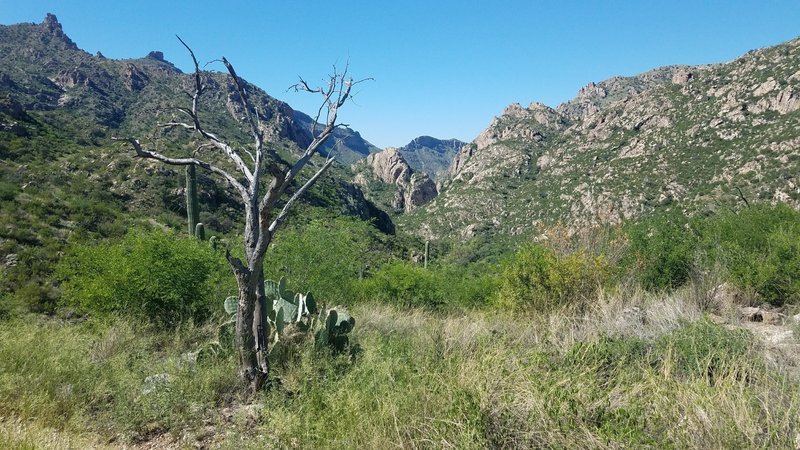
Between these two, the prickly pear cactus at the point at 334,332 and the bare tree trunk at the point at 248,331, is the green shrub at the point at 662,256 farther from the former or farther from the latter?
the bare tree trunk at the point at 248,331

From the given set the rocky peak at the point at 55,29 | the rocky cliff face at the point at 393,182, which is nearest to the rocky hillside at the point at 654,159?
the rocky cliff face at the point at 393,182

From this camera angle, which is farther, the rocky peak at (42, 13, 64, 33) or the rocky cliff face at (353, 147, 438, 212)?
the rocky cliff face at (353, 147, 438, 212)

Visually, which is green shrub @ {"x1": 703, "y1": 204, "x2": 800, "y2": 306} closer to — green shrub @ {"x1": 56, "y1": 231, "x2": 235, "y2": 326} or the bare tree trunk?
the bare tree trunk

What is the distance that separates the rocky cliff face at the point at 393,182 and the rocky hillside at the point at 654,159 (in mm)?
22384

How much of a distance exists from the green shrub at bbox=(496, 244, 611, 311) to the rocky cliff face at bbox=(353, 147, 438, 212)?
105043mm

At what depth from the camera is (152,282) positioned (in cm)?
807

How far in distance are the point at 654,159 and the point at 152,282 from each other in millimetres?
60819

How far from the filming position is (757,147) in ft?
148

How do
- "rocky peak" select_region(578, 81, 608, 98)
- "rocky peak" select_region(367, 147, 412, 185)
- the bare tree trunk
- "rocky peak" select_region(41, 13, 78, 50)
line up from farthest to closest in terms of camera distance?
1. "rocky peak" select_region(578, 81, 608, 98)
2. "rocky peak" select_region(367, 147, 412, 185)
3. "rocky peak" select_region(41, 13, 78, 50)
4. the bare tree trunk

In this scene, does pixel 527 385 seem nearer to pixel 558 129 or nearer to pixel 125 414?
pixel 125 414

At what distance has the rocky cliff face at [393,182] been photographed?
388 ft

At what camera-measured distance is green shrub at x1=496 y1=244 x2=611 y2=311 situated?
28.5ft

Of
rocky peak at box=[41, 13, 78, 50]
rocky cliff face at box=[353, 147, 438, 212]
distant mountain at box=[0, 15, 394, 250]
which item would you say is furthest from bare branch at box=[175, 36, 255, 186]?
rocky peak at box=[41, 13, 78, 50]

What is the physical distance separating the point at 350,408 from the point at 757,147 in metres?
56.7
